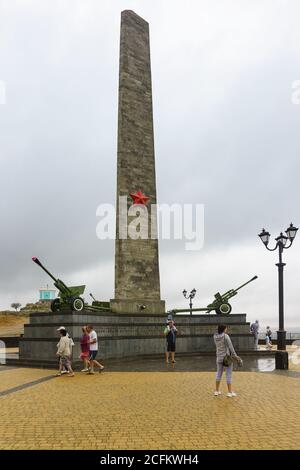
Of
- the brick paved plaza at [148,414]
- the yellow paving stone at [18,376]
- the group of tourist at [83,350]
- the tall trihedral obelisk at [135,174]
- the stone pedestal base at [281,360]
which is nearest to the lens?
the brick paved plaza at [148,414]

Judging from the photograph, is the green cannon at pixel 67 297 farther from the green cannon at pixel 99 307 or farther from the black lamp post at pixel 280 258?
the black lamp post at pixel 280 258

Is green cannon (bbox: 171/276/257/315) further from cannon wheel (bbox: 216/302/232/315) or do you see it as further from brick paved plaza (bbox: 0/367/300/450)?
brick paved plaza (bbox: 0/367/300/450)

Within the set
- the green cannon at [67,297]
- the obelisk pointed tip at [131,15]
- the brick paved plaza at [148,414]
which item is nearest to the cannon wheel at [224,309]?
the green cannon at [67,297]

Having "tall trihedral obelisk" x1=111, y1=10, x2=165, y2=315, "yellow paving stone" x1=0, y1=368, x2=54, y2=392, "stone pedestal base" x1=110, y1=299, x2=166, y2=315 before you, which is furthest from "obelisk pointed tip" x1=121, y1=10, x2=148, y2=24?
"yellow paving stone" x1=0, y1=368, x2=54, y2=392

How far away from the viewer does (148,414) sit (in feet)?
25.5

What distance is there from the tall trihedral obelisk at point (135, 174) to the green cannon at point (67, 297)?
345 centimetres

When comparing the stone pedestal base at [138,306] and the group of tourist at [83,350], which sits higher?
the stone pedestal base at [138,306]

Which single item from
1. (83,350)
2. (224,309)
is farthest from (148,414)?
(224,309)

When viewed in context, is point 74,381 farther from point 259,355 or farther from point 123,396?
point 259,355

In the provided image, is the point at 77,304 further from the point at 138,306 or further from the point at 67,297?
the point at 138,306

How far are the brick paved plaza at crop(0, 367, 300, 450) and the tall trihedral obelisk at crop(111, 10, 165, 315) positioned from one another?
9.97m

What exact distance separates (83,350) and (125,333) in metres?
5.49

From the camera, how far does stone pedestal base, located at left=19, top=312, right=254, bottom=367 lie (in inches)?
696

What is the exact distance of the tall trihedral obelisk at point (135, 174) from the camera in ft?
73.5
